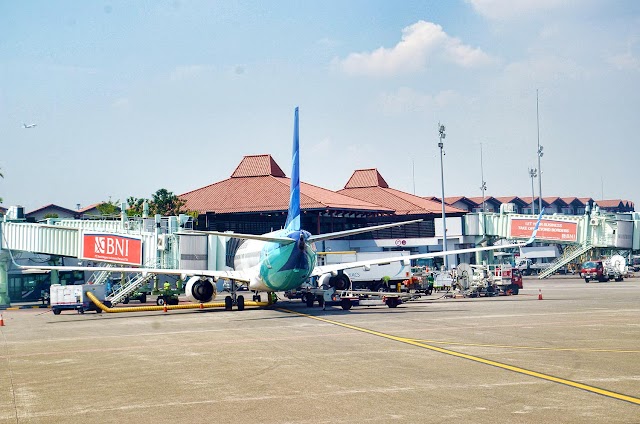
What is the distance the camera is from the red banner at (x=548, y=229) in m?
101

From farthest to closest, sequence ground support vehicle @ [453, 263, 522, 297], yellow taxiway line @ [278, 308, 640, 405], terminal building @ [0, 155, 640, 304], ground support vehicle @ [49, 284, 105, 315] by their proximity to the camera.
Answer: terminal building @ [0, 155, 640, 304]
ground support vehicle @ [453, 263, 522, 297]
ground support vehicle @ [49, 284, 105, 315]
yellow taxiway line @ [278, 308, 640, 405]

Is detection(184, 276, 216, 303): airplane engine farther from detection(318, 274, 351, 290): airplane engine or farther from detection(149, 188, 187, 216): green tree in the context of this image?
detection(149, 188, 187, 216): green tree

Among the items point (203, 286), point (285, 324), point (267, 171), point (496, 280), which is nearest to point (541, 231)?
point (496, 280)

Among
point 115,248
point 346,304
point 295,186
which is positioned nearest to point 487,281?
point 346,304

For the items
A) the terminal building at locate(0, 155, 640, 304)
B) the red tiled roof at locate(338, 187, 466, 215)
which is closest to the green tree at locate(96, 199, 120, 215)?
the terminal building at locate(0, 155, 640, 304)

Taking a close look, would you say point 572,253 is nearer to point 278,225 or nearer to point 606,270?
point 606,270

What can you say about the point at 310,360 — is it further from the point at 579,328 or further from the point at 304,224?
the point at 304,224

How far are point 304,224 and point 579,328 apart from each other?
96.8 metres

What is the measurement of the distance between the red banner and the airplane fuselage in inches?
2442

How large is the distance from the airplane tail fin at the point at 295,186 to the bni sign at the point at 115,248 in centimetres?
2640

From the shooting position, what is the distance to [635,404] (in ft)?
53.8

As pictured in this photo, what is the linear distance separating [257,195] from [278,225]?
252 inches

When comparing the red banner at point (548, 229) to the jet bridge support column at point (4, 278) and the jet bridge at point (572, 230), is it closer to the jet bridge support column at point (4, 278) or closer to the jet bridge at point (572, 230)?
the jet bridge at point (572, 230)

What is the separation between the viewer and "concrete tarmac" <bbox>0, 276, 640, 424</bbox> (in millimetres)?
16797
